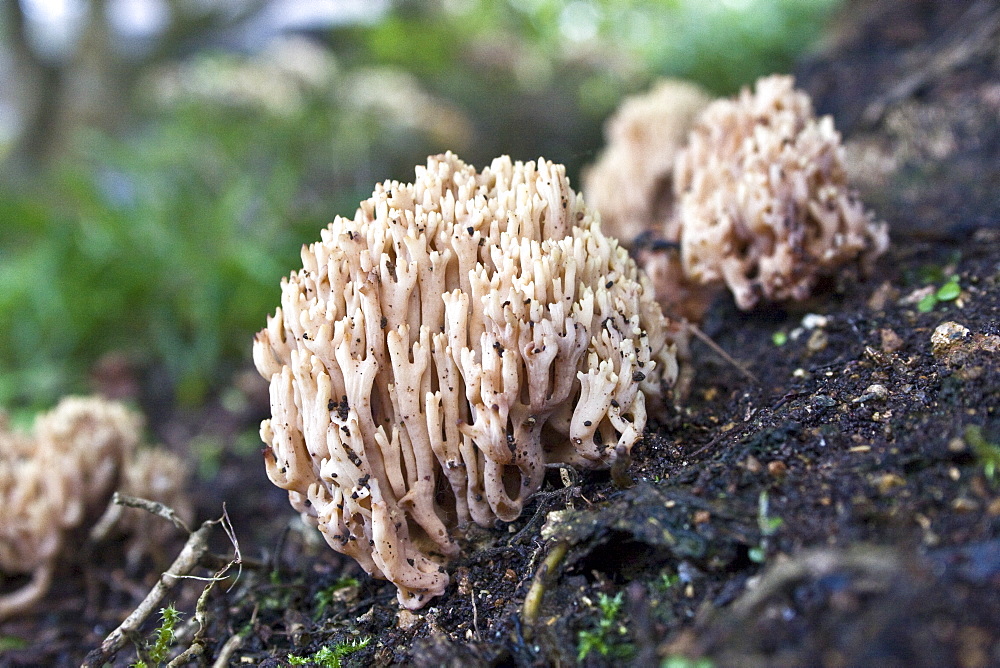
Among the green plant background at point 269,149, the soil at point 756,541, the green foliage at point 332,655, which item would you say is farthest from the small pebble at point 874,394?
the green plant background at point 269,149

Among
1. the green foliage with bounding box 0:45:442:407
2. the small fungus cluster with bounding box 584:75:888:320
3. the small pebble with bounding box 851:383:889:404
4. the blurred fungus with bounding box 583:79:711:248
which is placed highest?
the green foliage with bounding box 0:45:442:407

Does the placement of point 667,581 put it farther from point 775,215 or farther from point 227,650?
point 775,215

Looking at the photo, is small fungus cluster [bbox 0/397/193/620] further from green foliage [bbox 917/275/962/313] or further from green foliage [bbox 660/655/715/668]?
green foliage [bbox 917/275/962/313]

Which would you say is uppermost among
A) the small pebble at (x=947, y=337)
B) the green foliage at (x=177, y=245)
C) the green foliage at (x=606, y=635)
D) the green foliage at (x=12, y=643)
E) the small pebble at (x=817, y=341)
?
the green foliage at (x=177, y=245)

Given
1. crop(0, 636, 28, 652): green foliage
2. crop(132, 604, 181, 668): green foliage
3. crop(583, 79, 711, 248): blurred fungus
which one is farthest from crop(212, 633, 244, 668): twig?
crop(583, 79, 711, 248): blurred fungus

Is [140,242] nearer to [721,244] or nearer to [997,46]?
[721,244]

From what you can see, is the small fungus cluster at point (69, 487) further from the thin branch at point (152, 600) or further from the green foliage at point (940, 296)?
the green foliage at point (940, 296)
